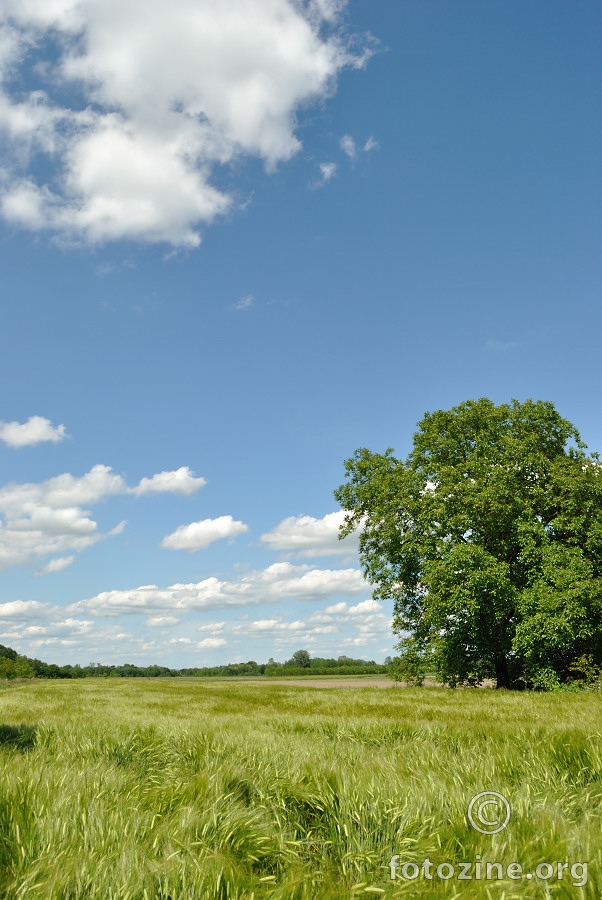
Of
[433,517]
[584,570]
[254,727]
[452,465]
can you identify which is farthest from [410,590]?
[254,727]

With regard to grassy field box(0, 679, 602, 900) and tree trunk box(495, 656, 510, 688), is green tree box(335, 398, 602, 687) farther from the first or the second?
grassy field box(0, 679, 602, 900)

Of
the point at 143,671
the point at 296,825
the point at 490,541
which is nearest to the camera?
the point at 296,825

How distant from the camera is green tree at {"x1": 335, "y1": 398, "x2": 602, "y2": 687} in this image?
24.1 metres

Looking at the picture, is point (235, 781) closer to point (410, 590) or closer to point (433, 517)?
point (433, 517)

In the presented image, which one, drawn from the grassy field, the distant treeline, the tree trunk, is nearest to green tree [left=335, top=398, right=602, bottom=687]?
the tree trunk

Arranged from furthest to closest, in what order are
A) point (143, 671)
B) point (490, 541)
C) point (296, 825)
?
point (143, 671), point (490, 541), point (296, 825)

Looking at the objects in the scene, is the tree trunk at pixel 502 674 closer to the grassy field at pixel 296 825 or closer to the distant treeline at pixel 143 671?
the grassy field at pixel 296 825

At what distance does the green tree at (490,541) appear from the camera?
24.1m

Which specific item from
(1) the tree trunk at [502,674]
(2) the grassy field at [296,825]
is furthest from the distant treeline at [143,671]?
(2) the grassy field at [296,825]

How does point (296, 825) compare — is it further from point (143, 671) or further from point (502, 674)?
point (143, 671)

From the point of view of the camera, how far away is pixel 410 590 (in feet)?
99.0

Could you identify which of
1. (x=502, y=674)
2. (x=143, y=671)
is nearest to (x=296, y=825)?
(x=502, y=674)

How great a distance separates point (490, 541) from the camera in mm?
27344

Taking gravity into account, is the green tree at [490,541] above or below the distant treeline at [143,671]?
above
